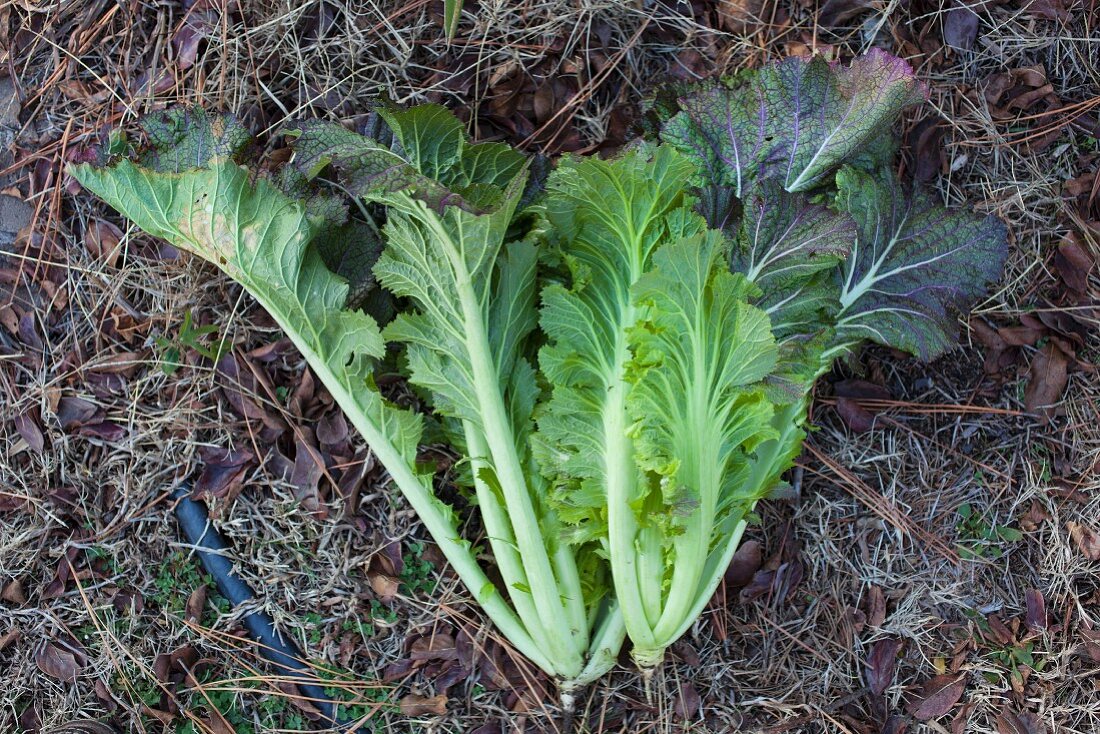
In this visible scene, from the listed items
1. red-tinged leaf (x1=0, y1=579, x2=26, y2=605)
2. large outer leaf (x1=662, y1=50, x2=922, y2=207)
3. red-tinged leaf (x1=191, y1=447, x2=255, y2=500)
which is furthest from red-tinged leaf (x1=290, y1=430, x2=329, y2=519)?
large outer leaf (x1=662, y1=50, x2=922, y2=207)

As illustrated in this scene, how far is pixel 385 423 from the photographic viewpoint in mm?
2207

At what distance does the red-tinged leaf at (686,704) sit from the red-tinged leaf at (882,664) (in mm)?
537

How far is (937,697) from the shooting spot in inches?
97.3

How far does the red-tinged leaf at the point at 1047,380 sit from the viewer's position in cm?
256

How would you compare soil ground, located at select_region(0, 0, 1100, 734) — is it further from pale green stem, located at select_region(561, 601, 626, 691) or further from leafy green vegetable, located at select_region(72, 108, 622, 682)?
leafy green vegetable, located at select_region(72, 108, 622, 682)

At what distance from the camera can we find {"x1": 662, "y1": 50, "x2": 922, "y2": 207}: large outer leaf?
2141mm

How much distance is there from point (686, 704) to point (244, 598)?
137 cm

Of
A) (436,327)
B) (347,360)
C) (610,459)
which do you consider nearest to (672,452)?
(610,459)

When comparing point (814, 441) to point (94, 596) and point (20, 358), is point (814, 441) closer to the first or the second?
point (94, 596)

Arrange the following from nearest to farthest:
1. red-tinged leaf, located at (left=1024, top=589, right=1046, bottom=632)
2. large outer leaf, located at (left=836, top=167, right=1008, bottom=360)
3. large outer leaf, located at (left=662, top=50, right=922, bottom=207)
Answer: large outer leaf, located at (left=662, top=50, right=922, bottom=207) → large outer leaf, located at (left=836, top=167, right=1008, bottom=360) → red-tinged leaf, located at (left=1024, top=589, right=1046, bottom=632)

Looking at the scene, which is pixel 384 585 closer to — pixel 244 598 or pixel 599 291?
pixel 244 598

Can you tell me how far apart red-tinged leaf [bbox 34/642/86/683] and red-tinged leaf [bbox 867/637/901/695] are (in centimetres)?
240

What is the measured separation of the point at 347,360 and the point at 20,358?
43.2 inches

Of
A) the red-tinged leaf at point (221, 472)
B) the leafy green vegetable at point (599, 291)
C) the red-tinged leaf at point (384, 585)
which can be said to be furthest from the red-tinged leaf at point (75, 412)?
the red-tinged leaf at point (384, 585)
